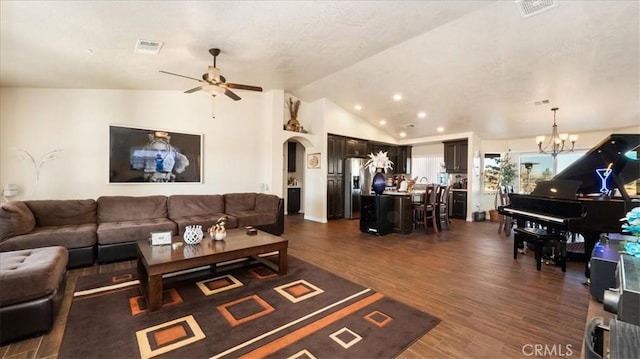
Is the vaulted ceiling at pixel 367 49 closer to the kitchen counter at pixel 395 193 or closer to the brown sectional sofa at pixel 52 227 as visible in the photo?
the brown sectional sofa at pixel 52 227

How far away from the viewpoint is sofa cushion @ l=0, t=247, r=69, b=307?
1.89m

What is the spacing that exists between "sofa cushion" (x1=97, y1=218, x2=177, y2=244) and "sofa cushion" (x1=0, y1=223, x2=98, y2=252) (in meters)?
0.12

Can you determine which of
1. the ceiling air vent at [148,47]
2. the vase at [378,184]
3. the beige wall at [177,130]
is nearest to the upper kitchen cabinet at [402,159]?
the beige wall at [177,130]

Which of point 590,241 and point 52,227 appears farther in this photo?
point 52,227

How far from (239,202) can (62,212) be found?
102 inches

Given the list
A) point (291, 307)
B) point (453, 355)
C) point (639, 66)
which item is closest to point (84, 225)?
point (291, 307)

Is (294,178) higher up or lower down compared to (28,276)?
higher up

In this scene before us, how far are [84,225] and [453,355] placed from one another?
468cm

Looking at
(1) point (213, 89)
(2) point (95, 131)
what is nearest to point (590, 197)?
(1) point (213, 89)

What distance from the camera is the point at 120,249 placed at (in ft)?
11.8

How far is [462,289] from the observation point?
2887mm

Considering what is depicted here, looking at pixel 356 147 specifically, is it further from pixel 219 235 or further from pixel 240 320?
pixel 240 320

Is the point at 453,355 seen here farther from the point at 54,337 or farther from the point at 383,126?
the point at 383,126

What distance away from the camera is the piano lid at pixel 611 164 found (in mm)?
3305
